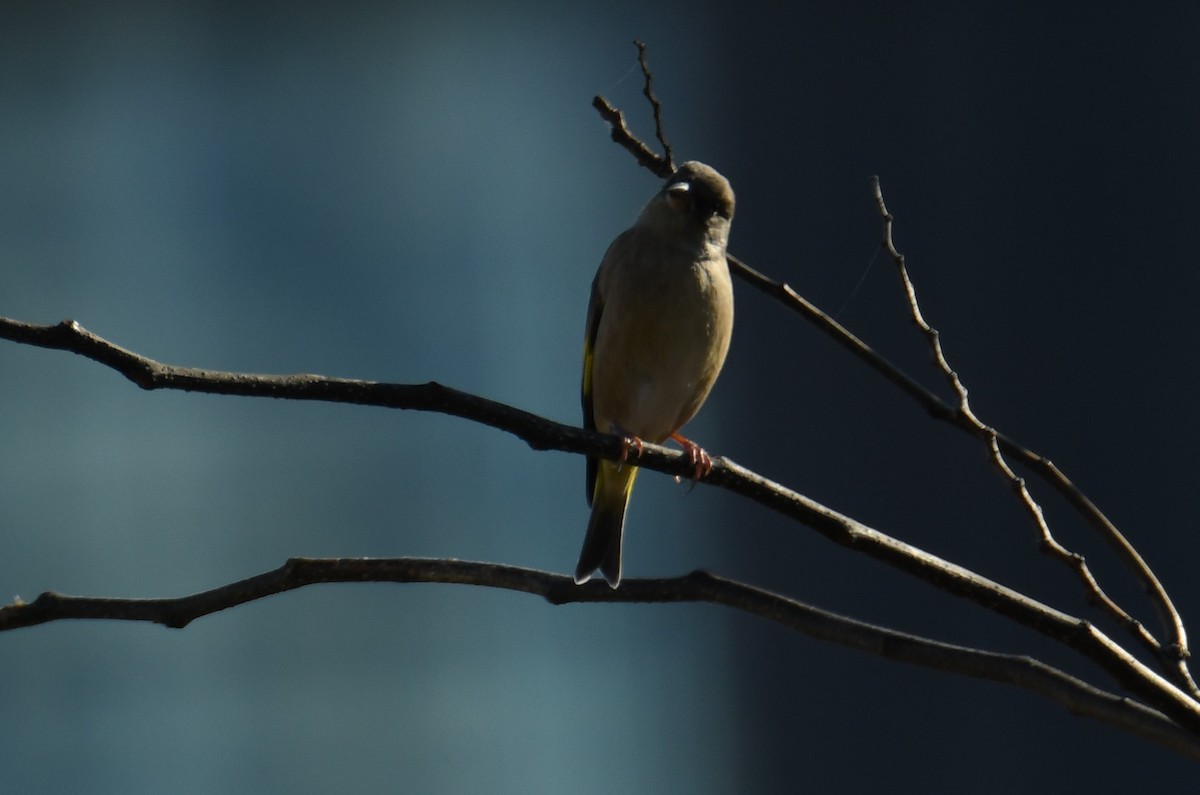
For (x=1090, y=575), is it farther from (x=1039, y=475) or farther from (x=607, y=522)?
(x=607, y=522)

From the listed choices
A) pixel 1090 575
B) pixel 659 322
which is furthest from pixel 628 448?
pixel 659 322

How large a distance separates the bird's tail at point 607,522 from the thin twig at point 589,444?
6.54ft

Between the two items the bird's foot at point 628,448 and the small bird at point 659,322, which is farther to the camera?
the small bird at point 659,322

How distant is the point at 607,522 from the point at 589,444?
2096 millimetres

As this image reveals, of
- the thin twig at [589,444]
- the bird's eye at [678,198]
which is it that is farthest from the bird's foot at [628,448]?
the bird's eye at [678,198]

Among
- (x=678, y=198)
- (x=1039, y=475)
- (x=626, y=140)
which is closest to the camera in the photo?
(x=1039, y=475)

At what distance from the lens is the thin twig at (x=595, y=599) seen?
1.99 m

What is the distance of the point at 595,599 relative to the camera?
216 cm

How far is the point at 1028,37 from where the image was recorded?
9.16 m

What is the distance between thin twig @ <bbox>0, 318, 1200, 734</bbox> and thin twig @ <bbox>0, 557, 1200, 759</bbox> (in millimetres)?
136

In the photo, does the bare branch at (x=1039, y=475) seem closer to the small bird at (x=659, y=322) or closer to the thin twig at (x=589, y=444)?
the thin twig at (x=589, y=444)

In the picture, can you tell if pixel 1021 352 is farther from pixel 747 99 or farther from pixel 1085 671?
pixel 747 99

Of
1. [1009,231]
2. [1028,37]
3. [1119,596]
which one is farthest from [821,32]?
[1119,596]

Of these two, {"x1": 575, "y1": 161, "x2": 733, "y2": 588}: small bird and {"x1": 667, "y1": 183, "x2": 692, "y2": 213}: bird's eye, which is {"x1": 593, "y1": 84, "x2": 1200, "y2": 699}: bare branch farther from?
{"x1": 667, "y1": 183, "x2": 692, "y2": 213}: bird's eye
